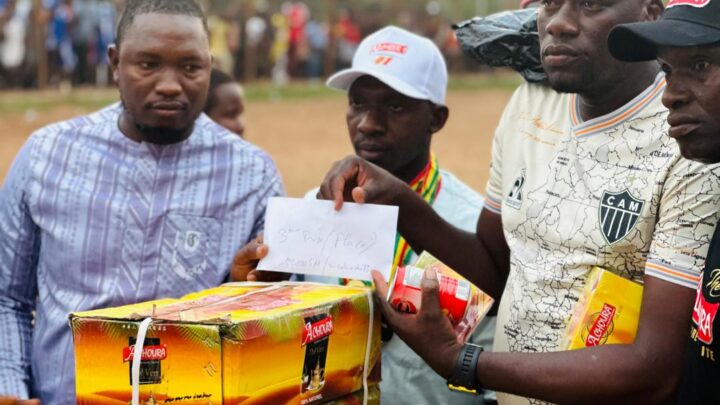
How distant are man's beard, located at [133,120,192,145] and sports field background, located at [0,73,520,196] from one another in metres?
10.2

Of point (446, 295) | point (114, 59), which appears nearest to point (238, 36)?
point (114, 59)

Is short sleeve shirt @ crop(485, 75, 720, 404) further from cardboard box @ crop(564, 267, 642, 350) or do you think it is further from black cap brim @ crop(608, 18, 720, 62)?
black cap brim @ crop(608, 18, 720, 62)

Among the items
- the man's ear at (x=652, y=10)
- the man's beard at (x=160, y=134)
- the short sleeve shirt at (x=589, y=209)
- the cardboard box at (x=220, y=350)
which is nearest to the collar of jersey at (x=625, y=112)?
the short sleeve shirt at (x=589, y=209)

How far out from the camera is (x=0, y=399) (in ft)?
10.9

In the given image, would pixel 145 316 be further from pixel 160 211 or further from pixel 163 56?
pixel 163 56

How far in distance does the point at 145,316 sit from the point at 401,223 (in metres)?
1.27

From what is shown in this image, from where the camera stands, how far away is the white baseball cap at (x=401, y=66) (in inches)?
172

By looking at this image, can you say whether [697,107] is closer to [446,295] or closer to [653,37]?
[653,37]

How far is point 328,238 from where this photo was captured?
3486mm

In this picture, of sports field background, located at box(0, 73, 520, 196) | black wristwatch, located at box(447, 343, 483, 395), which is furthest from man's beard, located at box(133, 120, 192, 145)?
sports field background, located at box(0, 73, 520, 196)

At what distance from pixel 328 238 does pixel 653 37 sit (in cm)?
120

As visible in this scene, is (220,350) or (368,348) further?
(368,348)

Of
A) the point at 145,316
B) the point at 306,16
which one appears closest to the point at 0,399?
the point at 145,316

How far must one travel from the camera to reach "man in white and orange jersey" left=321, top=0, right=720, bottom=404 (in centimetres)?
299
